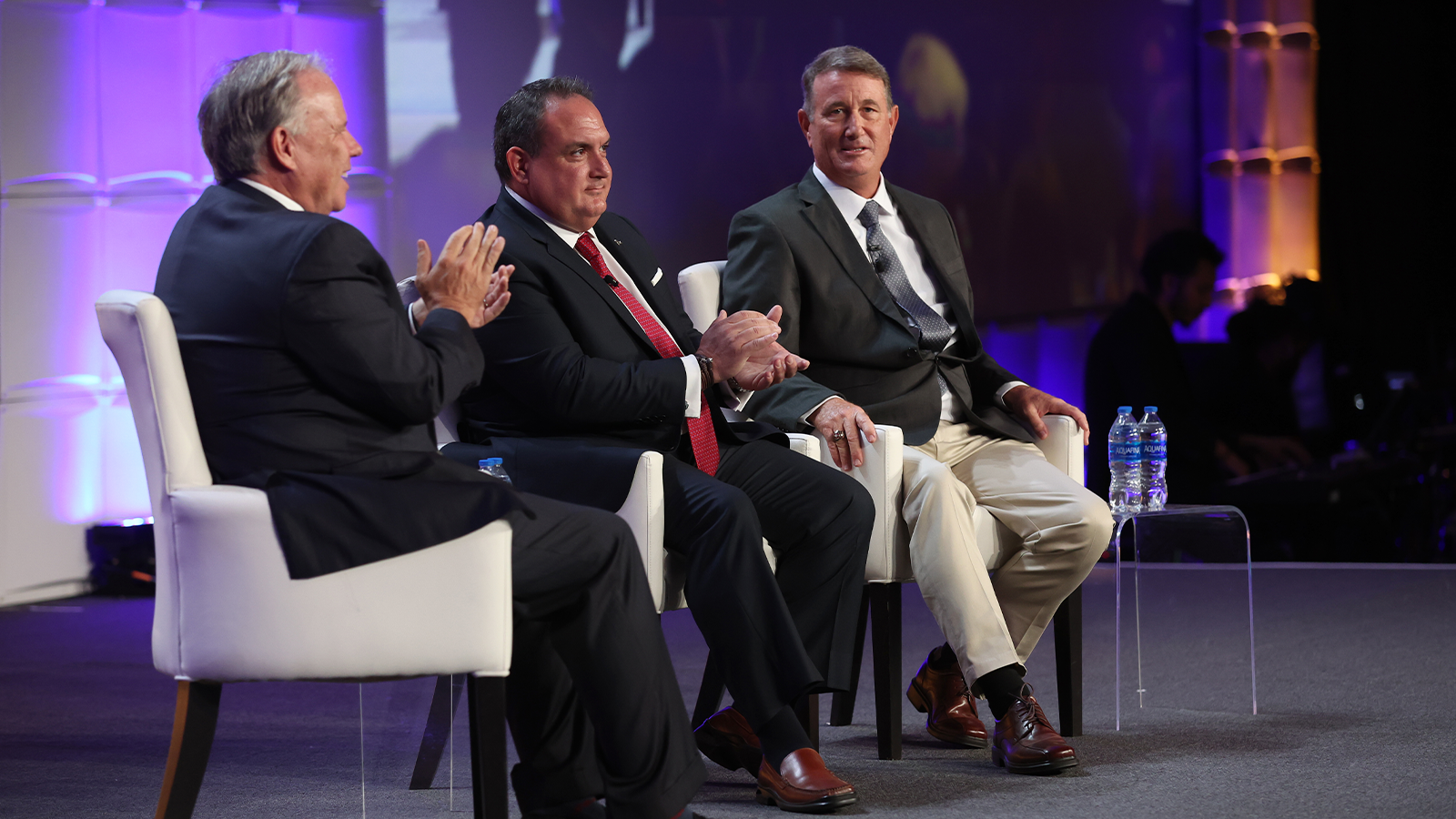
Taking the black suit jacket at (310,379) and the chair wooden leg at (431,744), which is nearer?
the black suit jacket at (310,379)

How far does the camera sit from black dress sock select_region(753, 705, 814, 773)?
2236 millimetres

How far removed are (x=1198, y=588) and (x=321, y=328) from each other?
2.39 metres

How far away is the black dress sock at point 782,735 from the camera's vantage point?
7.34 feet

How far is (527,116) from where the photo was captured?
8.41 feet

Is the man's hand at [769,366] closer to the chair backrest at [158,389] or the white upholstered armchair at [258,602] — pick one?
the white upholstered armchair at [258,602]

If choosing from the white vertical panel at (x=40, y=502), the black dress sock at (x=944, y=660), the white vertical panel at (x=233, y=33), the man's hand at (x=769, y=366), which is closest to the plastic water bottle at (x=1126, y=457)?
the black dress sock at (x=944, y=660)

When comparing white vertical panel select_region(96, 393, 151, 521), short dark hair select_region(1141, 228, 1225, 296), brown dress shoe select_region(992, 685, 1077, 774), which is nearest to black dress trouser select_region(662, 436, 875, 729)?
brown dress shoe select_region(992, 685, 1077, 774)

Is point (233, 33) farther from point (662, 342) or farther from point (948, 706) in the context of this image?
point (948, 706)

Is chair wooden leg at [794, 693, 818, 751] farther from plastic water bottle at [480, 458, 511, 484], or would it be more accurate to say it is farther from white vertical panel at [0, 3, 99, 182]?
white vertical panel at [0, 3, 99, 182]

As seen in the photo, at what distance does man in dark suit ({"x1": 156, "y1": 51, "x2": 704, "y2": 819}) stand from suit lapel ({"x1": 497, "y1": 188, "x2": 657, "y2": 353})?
41 cm

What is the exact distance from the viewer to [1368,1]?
5793 mm

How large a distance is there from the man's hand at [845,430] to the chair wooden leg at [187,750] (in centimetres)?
123

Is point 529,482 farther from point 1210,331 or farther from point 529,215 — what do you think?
point 1210,331

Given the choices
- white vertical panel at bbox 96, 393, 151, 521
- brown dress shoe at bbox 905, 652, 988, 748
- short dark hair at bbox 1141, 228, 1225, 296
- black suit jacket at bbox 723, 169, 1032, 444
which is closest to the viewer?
brown dress shoe at bbox 905, 652, 988, 748
